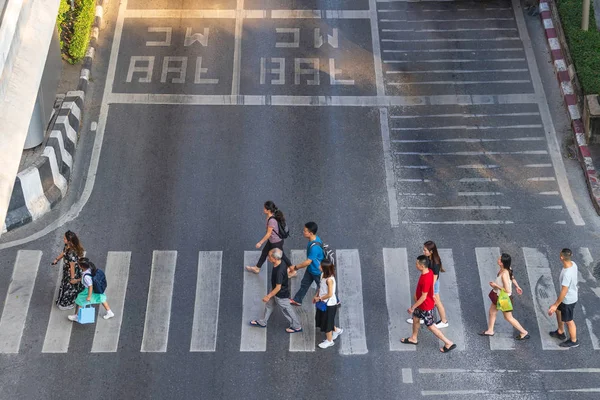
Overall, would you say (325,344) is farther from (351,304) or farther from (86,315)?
(86,315)

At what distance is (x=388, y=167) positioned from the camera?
19.8 metres

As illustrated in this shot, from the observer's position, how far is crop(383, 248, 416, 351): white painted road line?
54.1 ft

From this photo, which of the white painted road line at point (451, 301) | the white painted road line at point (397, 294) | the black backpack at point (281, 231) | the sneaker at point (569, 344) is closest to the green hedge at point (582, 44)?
the white painted road line at point (451, 301)

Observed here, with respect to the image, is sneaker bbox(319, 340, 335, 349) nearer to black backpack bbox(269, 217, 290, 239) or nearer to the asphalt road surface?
the asphalt road surface

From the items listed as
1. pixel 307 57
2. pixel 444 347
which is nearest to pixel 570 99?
pixel 307 57

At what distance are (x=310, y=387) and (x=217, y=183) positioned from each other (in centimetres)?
520

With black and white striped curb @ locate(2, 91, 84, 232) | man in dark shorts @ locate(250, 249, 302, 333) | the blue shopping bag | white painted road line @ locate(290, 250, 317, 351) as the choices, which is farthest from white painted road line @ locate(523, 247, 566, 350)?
black and white striped curb @ locate(2, 91, 84, 232)

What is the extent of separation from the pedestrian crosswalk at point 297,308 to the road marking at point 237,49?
16.4ft

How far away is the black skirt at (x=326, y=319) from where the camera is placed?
1582 cm

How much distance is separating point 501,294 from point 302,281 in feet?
10.5

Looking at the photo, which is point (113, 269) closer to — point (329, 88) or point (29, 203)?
point (29, 203)

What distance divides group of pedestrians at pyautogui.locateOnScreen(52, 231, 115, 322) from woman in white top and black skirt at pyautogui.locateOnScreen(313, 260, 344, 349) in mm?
3438

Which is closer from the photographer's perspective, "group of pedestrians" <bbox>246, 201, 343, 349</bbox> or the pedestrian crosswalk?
"group of pedestrians" <bbox>246, 201, 343, 349</bbox>

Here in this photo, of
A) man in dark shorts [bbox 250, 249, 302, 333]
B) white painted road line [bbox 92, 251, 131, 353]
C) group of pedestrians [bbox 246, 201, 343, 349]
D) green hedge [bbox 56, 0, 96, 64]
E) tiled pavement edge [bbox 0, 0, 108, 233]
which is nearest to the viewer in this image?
group of pedestrians [bbox 246, 201, 343, 349]
